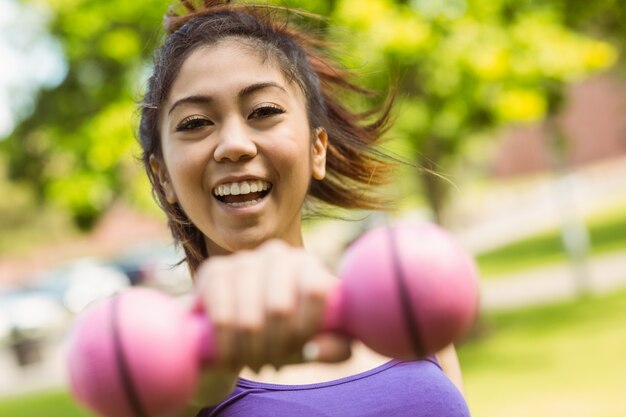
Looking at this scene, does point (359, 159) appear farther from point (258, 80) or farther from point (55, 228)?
point (55, 228)

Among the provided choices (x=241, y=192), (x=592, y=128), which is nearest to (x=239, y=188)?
(x=241, y=192)

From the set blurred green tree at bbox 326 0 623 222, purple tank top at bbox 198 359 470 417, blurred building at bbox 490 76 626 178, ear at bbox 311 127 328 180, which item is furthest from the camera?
blurred building at bbox 490 76 626 178

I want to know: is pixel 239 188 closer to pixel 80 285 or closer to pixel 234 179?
pixel 234 179

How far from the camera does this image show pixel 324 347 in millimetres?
1114

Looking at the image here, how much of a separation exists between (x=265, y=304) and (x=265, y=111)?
696 millimetres

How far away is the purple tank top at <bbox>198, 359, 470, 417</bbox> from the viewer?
1.84 meters

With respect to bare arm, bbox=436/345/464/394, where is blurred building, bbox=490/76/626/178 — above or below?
above

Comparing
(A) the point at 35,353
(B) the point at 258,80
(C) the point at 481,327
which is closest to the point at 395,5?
(C) the point at 481,327

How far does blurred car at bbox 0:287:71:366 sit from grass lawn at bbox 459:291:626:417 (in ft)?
39.1

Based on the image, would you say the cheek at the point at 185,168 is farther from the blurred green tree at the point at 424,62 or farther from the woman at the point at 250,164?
the blurred green tree at the point at 424,62

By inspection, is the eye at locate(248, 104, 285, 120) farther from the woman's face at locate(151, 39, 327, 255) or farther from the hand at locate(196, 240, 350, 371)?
the hand at locate(196, 240, 350, 371)

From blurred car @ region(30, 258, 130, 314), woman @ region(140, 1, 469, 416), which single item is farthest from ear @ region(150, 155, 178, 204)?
blurred car @ region(30, 258, 130, 314)

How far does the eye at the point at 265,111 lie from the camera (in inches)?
65.0

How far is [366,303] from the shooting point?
3.58 feet
